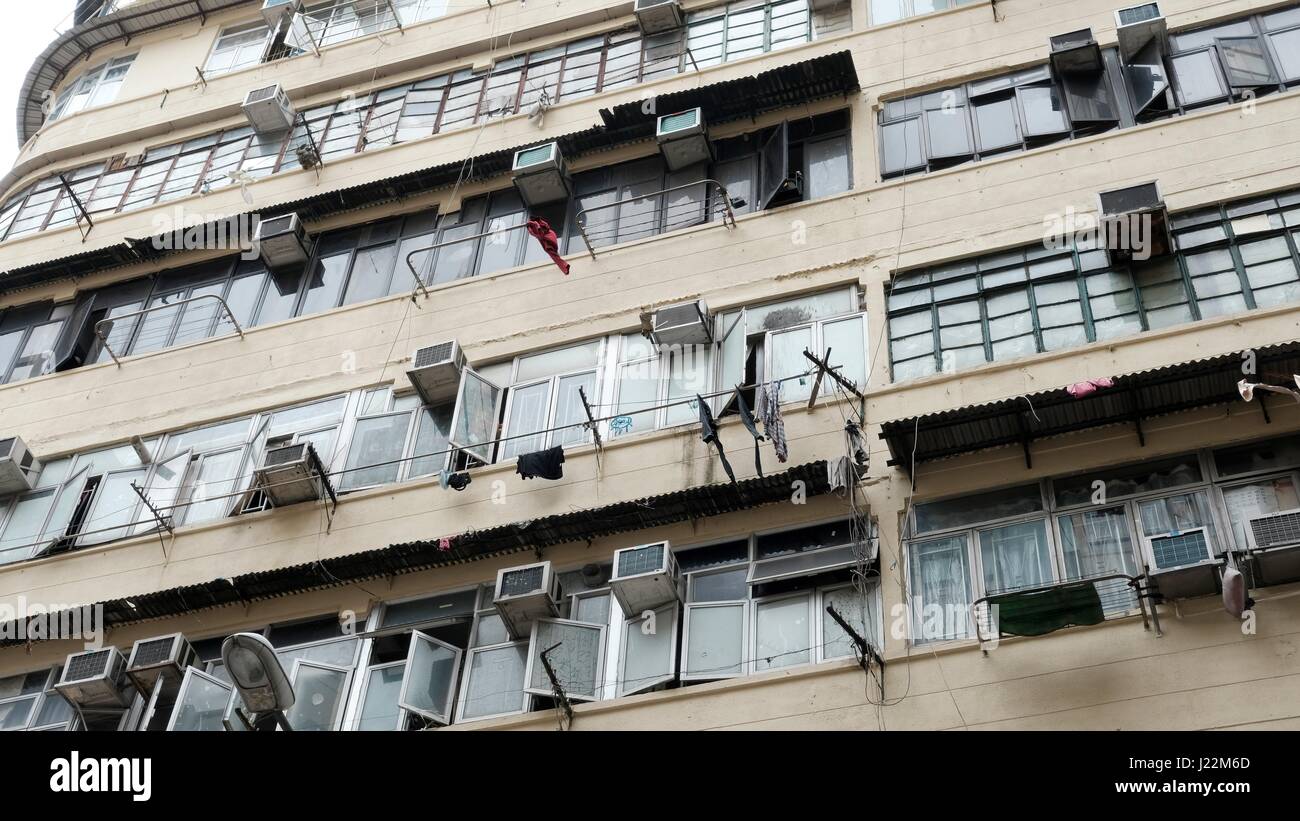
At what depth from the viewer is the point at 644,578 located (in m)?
13.2

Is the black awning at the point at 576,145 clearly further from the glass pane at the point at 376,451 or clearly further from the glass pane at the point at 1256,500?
the glass pane at the point at 1256,500

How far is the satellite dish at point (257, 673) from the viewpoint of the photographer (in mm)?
11633

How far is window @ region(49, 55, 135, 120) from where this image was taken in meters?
24.0

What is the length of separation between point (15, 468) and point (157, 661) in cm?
472

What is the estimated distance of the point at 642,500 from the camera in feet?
46.1

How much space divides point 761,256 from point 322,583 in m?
6.20

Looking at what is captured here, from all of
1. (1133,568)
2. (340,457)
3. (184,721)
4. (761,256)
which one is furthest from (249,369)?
(1133,568)

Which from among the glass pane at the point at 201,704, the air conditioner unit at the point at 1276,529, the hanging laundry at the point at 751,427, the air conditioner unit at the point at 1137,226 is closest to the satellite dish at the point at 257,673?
the glass pane at the point at 201,704

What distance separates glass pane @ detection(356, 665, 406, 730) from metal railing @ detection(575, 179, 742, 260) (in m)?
5.84

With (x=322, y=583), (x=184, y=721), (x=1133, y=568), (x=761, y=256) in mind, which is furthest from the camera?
(x=761, y=256)

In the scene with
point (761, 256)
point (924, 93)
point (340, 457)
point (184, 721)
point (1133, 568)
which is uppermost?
point (924, 93)

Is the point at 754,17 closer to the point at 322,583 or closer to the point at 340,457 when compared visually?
the point at 340,457

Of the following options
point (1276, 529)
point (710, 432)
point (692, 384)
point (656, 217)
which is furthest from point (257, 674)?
point (1276, 529)

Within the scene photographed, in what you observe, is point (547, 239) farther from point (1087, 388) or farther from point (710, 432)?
point (1087, 388)
